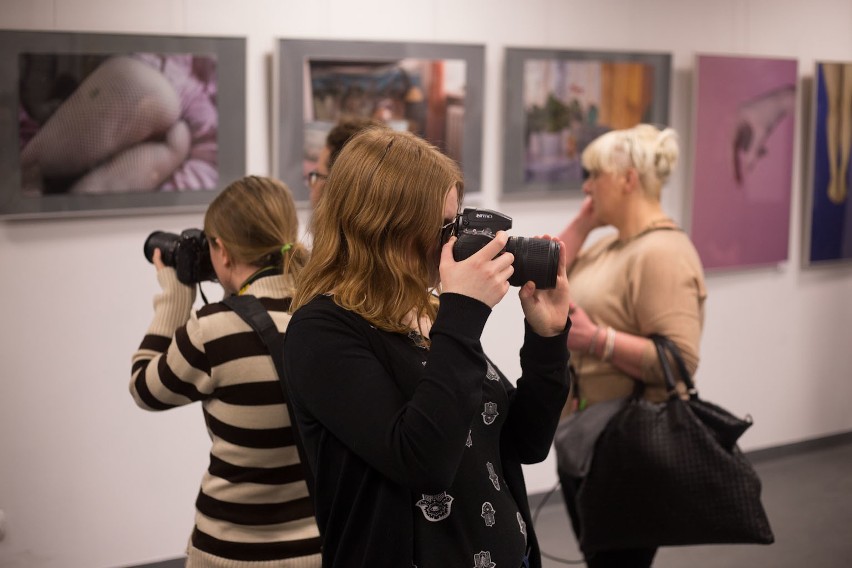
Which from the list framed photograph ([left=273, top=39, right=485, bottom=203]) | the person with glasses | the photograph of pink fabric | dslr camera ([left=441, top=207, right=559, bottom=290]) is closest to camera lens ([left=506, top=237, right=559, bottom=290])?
dslr camera ([left=441, top=207, right=559, bottom=290])

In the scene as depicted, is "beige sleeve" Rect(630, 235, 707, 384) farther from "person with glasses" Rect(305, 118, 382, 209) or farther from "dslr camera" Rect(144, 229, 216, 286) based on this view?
"dslr camera" Rect(144, 229, 216, 286)

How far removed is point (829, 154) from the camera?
210 inches

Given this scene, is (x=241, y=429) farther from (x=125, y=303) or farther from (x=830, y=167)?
(x=830, y=167)

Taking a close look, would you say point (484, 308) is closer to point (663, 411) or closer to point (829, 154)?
point (663, 411)

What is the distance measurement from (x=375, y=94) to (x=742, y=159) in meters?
2.00

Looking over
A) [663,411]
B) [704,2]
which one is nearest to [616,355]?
[663,411]

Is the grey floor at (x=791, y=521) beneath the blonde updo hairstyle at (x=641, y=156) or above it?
beneath

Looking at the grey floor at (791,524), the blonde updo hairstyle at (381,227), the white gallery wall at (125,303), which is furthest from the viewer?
the grey floor at (791,524)

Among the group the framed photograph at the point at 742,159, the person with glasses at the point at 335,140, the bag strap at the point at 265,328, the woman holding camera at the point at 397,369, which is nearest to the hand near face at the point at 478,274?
the woman holding camera at the point at 397,369

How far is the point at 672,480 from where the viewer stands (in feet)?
9.15

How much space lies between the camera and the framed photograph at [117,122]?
325 cm

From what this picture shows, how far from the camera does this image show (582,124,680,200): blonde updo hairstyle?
2.98 meters

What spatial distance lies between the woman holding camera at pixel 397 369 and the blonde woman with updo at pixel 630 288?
1.31 meters

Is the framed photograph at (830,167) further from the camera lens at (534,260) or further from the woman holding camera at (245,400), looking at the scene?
the camera lens at (534,260)
